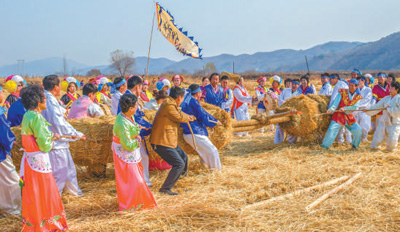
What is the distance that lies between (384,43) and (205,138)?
596 ft

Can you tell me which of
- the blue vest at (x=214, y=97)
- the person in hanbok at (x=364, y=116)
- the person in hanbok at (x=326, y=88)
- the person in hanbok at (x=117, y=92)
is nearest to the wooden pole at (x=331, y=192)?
the person in hanbok at (x=364, y=116)

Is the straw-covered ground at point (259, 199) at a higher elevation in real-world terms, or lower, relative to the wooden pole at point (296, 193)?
lower

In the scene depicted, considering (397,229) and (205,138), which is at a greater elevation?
(205,138)

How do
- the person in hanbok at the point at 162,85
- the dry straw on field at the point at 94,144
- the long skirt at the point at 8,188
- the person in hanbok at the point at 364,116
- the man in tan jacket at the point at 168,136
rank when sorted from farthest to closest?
the person in hanbok at the point at 162,85 < the person in hanbok at the point at 364,116 < the dry straw on field at the point at 94,144 < the man in tan jacket at the point at 168,136 < the long skirt at the point at 8,188

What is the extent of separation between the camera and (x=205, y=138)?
5840 millimetres

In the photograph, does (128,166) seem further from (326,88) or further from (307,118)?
(326,88)

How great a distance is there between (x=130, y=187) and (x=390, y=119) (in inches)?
242

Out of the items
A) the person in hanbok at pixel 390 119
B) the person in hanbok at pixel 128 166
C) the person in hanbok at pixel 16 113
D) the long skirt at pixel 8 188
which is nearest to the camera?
the person in hanbok at pixel 128 166

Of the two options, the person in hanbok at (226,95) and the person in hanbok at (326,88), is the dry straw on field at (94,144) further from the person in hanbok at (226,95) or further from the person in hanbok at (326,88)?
the person in hanbok at (326,88)

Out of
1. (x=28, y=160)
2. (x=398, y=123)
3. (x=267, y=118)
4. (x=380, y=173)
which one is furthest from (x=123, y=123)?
(x=398, y=123)

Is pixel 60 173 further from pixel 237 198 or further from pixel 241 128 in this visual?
pixel 241 128

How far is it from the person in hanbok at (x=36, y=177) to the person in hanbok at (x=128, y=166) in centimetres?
78

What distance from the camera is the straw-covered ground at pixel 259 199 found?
12.7ft

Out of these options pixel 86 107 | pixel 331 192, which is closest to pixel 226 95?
pixel 86 107
